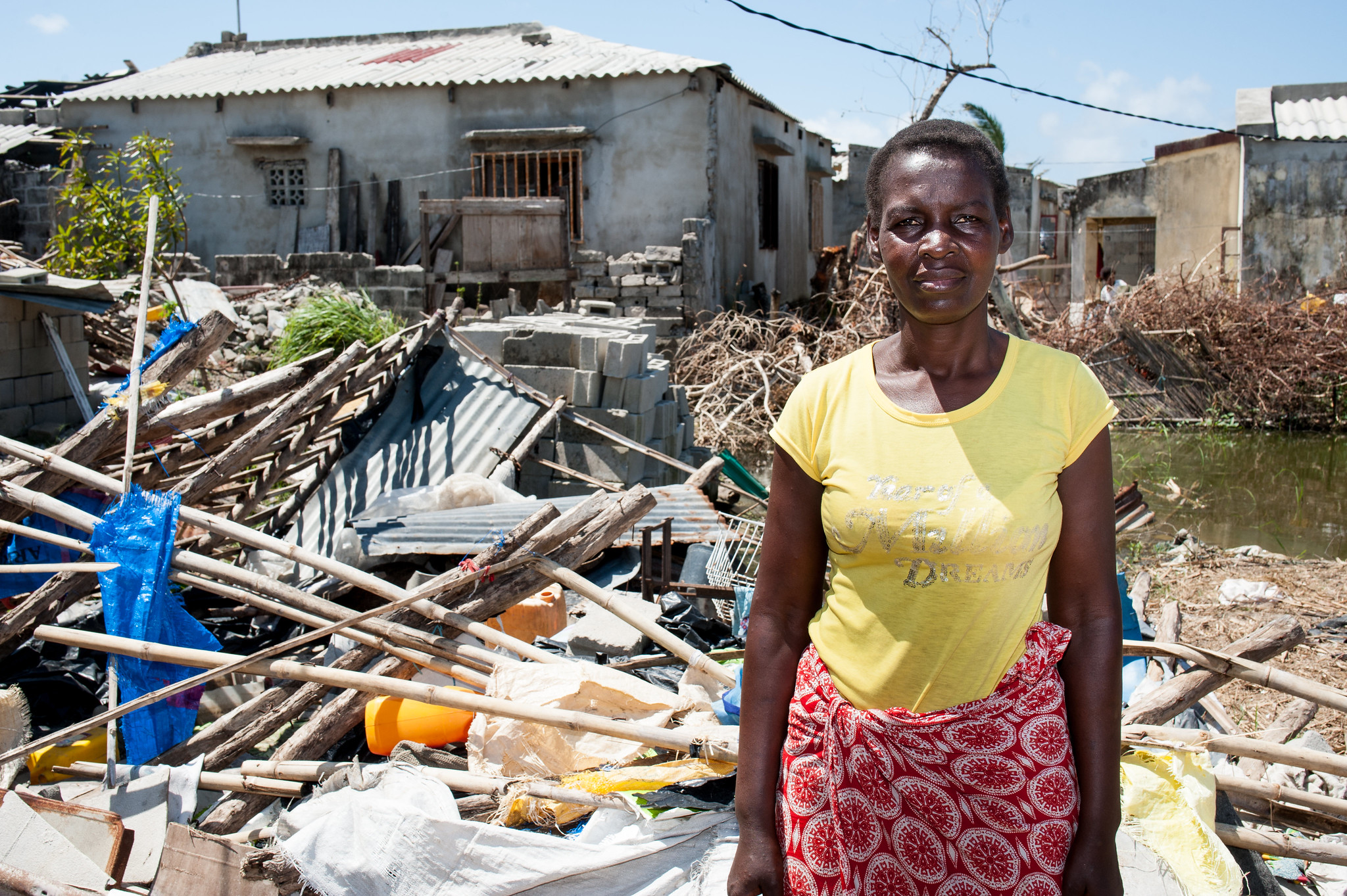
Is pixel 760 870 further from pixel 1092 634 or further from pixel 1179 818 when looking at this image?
pixel 1179 818

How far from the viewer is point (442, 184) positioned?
14.4 metres

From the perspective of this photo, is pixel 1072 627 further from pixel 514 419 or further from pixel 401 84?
pixel 401 84

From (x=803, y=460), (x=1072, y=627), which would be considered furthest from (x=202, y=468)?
(x=1072, y=627)

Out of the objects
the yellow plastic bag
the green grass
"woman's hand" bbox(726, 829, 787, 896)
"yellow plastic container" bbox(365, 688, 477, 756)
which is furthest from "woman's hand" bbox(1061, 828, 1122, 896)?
the green grass

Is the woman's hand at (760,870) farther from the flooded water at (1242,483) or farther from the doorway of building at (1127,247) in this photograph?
the doorway of building at (1127,247)

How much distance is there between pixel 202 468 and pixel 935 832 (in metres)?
4.01

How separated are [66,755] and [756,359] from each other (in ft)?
28.1

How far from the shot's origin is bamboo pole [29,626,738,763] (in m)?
2.50

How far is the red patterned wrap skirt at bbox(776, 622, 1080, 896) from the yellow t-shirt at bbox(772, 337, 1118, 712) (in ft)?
0.13

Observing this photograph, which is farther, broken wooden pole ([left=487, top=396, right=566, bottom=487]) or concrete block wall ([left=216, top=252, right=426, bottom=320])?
concrete block wall ([left=216, top=252, right=426, bottom=320])

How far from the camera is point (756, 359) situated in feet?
36.5

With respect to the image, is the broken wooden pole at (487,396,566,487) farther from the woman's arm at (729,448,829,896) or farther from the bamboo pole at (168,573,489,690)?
the woman's arm at (729,448,829,896)

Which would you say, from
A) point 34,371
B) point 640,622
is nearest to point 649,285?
point 34,371

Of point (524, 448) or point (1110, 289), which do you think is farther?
point (1110, 289)
